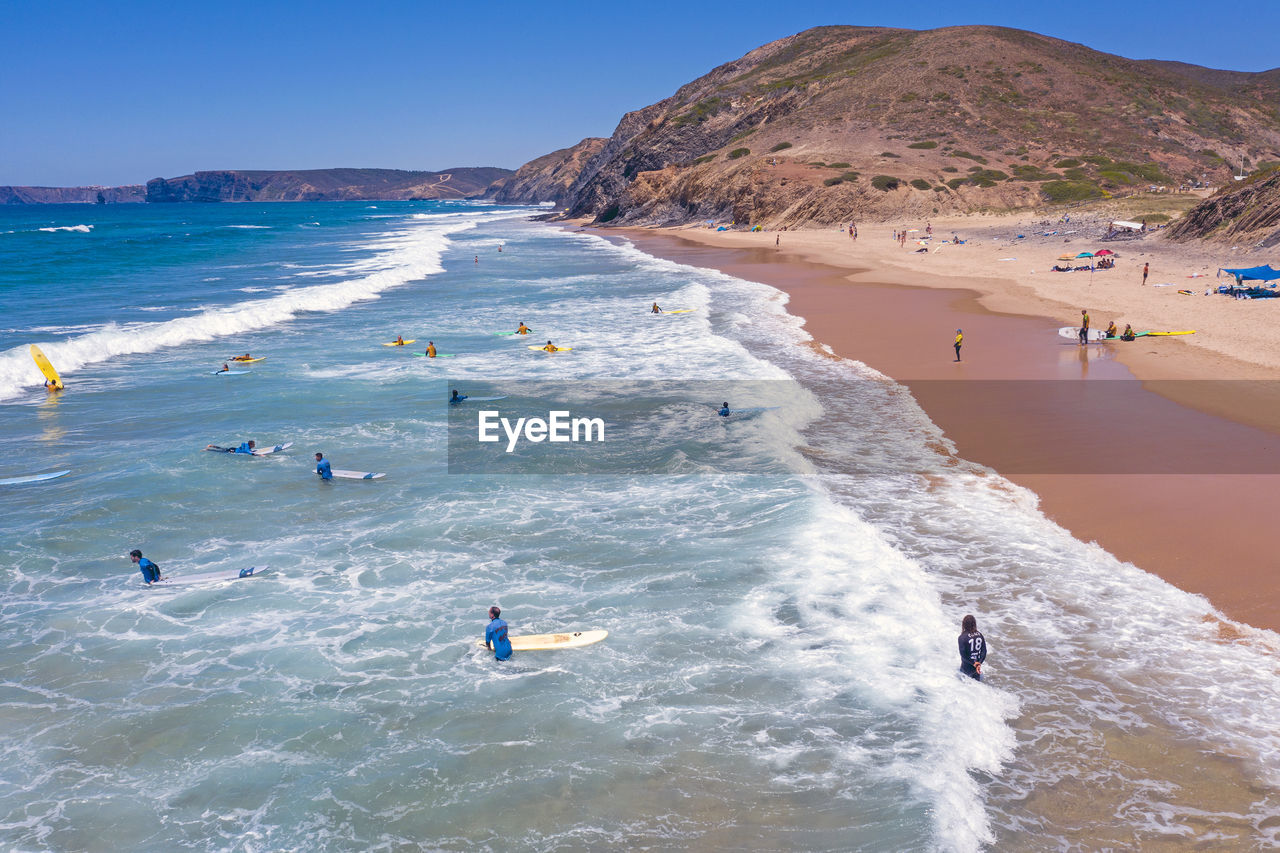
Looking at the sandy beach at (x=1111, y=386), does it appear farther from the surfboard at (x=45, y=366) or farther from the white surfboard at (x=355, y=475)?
the surfboard at (x=45, y=366)

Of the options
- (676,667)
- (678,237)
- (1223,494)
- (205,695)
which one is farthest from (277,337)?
(678,237)

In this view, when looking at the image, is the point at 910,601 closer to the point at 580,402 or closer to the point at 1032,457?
the point at 1032,457

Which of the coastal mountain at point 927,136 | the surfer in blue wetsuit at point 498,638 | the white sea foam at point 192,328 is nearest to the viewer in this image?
the surfer in blue wetsuit at point 498,638

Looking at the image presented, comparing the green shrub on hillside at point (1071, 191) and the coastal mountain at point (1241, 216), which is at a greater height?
the green shrub on hillside at point (1071, 191)

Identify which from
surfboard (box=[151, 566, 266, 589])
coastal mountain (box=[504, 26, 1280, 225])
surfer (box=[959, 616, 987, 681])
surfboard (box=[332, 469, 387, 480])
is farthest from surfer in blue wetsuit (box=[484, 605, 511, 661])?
coastal mountain (box=[504, 26, 1280, 225])

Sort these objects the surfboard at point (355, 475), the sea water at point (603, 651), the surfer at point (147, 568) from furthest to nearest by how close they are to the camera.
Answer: the surfboard at point (355, 475) < the surfer at point (147, 568) < the sea water at point (603, 651)

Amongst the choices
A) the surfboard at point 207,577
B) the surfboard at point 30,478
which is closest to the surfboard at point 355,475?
the surfboard at point 207,577
